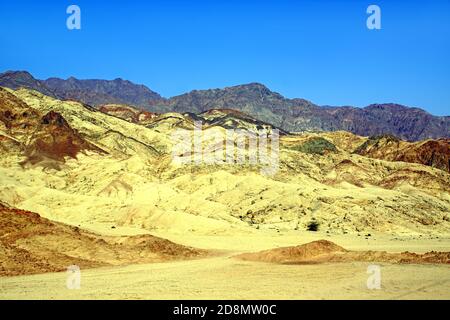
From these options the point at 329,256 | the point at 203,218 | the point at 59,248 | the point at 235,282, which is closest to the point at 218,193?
the point at 203,218

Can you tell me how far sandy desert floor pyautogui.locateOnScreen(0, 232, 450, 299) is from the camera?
2178 cm

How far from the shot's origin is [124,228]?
51.6 metres

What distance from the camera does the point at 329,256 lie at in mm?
33969

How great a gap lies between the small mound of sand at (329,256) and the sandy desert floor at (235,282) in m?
1.64

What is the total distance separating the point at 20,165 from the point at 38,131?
12.3m

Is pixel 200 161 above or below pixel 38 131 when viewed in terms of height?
below

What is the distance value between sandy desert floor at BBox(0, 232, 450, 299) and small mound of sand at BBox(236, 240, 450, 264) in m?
1.64

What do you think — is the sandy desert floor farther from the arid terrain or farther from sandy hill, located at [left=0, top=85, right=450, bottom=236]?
sandy hill, located at [left=0, top=85, right=450, bottom=236]

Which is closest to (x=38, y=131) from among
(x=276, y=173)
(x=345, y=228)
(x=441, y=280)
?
(x=276, y=173)

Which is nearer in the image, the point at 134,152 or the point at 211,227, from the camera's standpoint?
the point at 211,227

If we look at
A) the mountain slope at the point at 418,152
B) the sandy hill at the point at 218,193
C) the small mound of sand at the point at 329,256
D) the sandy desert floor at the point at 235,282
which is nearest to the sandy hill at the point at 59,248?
the sandy desert floor at the point at 235,282

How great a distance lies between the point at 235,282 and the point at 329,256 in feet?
34.4

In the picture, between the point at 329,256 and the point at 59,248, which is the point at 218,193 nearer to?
the point at 329,256
